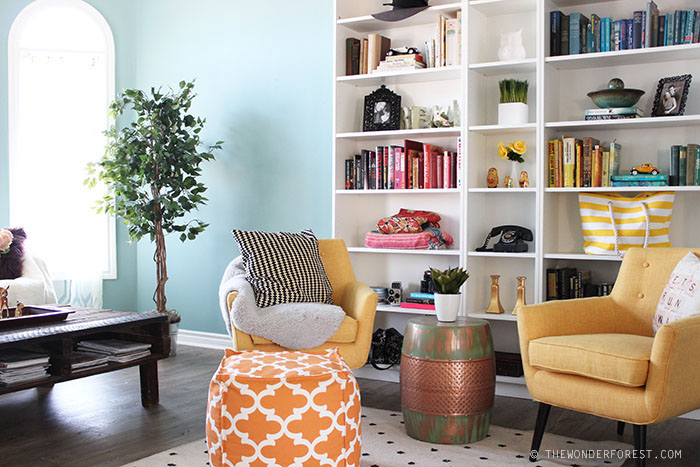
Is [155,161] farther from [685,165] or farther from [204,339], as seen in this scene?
[685,165]

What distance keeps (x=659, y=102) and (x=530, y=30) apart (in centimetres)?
86

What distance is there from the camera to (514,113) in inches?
155

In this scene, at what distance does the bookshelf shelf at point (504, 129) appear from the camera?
383cm

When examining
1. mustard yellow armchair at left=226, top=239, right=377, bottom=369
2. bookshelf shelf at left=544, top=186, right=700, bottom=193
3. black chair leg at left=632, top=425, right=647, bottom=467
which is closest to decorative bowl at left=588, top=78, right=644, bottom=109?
bookshelf shelf at left=544, top=186, right=700, bottom=193

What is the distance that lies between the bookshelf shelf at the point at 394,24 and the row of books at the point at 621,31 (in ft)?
1.90

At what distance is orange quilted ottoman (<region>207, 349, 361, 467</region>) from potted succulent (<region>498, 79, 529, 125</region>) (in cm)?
205

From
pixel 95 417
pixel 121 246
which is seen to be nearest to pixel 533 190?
pixel 95 417

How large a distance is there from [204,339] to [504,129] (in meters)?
2.66

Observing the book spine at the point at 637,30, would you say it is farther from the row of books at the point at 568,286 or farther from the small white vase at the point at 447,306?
the small white vase at the point at 447,306

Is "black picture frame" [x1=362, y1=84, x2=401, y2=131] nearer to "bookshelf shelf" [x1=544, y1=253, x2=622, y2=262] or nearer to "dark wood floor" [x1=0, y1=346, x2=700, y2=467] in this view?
"bookshelf shelf" [x1=544, y1=253, x2=622, y2=262]

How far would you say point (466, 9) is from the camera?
3947 mm

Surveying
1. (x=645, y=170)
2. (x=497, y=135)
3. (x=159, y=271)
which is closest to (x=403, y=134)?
(x=497, y=135)

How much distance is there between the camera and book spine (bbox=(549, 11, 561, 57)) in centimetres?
380

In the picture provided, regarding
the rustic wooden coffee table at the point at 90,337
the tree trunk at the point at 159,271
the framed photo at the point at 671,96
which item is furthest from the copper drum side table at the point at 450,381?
the tree trunk at the point at 159,271
